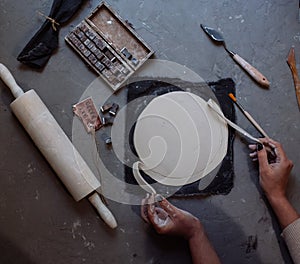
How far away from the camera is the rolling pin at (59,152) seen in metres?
1.52

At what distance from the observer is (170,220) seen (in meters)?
1.51

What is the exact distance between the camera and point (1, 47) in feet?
5.41

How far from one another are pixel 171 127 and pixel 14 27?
0.60 metres

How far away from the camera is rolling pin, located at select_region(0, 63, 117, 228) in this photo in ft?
4.99

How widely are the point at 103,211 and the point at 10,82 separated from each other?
484mm

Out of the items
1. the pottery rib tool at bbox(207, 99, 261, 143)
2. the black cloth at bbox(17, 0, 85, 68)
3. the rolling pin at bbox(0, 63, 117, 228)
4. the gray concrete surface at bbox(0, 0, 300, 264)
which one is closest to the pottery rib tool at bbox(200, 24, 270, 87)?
the gray concrete surface at bbox(0, 0, 300, 264)

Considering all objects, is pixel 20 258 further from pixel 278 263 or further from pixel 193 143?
pixel 278 263

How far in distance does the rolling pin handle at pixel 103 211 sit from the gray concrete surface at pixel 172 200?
0.11 feet

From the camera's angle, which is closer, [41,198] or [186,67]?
[41,198]

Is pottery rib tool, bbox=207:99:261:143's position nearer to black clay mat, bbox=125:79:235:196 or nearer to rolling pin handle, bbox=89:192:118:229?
black clay mat, bbox=125:79:235:196

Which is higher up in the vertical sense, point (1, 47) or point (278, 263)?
point (1, 47)

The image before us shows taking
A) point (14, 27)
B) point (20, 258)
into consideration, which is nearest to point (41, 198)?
point (20, 258)

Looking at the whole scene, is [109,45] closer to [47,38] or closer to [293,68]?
[47,38]

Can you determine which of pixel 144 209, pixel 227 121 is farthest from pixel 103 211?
pixel 227 121
